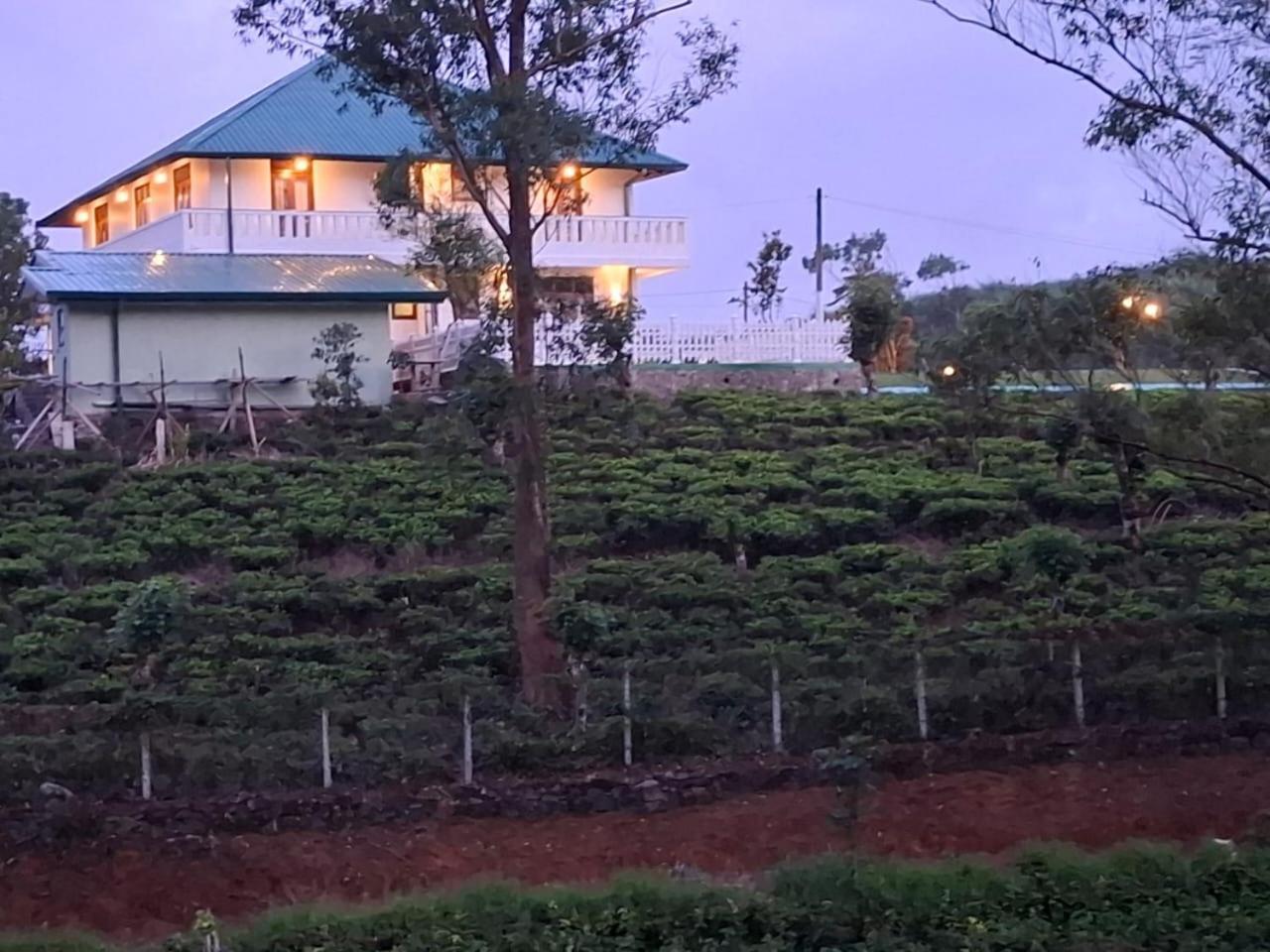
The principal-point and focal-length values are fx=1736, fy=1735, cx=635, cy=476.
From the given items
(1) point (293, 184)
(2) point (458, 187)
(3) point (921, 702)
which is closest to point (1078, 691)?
(3) point (921, 702)

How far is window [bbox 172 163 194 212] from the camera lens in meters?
31.0

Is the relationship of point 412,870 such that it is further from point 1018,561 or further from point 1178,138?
point 1018,561

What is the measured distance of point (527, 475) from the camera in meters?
15.2

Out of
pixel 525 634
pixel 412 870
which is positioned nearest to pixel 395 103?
pixel 525 634

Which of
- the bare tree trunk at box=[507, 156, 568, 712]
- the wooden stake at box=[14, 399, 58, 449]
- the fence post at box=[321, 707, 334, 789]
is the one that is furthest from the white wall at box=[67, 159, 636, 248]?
the fence post at box=[321, 707, 334, 789]

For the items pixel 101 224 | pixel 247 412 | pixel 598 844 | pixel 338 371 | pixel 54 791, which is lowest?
pixel 598 844

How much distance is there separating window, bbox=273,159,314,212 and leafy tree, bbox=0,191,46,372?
15.6 ft

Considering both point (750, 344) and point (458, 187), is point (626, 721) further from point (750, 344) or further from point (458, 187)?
point (750, 344)

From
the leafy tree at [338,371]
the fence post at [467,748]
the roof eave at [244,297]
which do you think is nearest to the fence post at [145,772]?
the fence post at [467,748]

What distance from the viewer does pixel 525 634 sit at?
49.7 feet

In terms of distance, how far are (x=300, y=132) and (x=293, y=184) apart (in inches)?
38.1

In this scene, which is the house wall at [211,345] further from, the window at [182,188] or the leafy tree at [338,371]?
the window at [182,188]

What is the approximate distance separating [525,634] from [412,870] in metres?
3.91

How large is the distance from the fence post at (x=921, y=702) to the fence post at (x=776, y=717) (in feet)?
3.72
